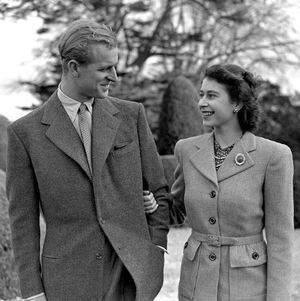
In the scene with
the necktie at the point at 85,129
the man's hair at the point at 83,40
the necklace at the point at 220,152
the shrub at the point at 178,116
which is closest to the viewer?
the man's hair at the point at 83,40

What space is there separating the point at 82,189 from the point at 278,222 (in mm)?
773

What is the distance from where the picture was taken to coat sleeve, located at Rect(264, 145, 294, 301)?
2533 millimetres

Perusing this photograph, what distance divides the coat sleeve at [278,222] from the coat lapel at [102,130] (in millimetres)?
633

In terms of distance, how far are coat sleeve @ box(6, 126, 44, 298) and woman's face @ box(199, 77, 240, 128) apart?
727 millimetres

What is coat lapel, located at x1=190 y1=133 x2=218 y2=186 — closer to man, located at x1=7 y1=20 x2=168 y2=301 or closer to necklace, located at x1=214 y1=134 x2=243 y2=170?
necklace, located at x1=214 y1=134 x2=243 y2=170

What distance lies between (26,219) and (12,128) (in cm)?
35

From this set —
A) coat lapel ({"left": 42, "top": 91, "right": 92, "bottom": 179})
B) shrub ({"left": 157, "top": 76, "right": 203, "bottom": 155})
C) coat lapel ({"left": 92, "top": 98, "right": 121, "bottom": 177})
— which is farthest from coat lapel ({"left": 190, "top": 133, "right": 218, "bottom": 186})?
shrub ({"left": 157, "top": 76, "right": 203, "bottom": 155})

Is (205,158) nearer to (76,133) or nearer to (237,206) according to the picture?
(237,206)

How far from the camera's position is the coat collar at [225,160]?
8.62ft

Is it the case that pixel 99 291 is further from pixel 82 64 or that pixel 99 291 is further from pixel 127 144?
pixel 82 64

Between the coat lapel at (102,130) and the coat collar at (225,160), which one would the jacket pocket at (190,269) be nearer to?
the coat collar at (225,160)

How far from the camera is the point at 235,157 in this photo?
8.68 ft

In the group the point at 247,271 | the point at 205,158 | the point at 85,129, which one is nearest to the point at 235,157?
the point at 205,158

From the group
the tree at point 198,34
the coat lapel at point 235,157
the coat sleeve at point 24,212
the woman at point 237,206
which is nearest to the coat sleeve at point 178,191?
the woman at point 237,206
